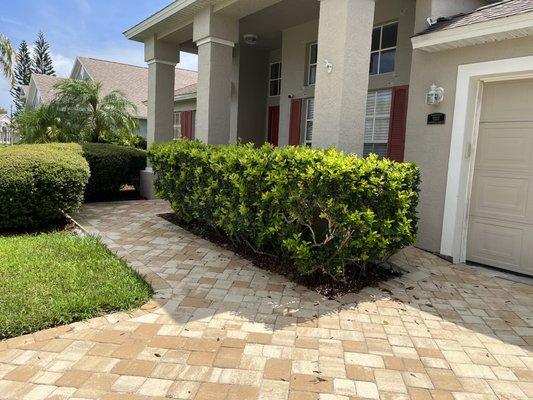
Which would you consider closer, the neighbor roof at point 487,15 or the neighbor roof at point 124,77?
the neighbor roof at point 487,15

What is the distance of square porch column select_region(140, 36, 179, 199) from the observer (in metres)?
9.97

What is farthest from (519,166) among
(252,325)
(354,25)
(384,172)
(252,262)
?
(252,325)

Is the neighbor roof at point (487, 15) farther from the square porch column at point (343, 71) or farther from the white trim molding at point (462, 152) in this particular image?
the square porch column at point (343, 71)

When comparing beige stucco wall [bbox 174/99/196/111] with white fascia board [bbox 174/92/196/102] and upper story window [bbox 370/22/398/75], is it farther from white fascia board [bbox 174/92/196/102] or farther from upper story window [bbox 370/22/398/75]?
upper story window [bbox 370/22/398/75]

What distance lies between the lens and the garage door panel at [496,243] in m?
5.20

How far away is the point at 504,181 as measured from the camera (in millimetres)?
5223

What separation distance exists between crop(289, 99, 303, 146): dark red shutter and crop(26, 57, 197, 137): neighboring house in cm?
1765

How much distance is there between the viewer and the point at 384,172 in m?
4.22

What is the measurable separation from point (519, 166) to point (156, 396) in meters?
4.96

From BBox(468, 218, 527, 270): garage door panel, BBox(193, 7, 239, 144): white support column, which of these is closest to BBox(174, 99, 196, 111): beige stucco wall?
BBox(193, 7, 239, 144): white support column

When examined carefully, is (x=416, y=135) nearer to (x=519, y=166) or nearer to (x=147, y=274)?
(x=519, y=166)

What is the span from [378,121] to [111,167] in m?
6.16

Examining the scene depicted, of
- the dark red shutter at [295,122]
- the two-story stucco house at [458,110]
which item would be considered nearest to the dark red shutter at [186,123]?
the dark red shutter at [295,122]

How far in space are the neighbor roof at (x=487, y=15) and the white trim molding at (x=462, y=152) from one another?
1.76 ft
